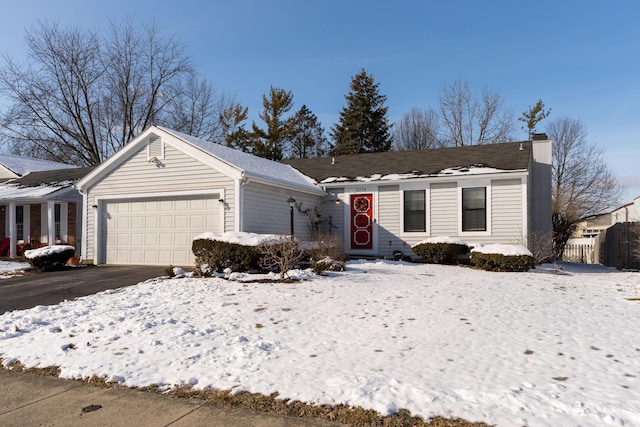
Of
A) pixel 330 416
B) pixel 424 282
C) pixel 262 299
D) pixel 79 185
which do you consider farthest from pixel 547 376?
pixel 79 185

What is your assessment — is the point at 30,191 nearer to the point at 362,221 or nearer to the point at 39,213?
the point at 39,213

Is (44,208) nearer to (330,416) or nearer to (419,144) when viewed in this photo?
(330,416)

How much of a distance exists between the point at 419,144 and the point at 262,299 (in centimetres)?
3247

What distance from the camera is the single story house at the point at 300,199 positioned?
1291cm

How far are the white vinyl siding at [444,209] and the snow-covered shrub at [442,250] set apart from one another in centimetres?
126

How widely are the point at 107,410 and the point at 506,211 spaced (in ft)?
44.2

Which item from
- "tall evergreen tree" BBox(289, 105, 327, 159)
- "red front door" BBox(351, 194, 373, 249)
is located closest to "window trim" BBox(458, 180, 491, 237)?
"red front door" BBox(351, 194, 373, 249)

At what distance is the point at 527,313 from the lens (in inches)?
261

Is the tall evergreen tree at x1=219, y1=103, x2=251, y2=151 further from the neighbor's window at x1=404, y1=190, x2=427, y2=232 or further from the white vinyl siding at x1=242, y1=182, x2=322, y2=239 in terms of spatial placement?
the neighbor's window at x1=404, y1=190, x2=427, y2=232

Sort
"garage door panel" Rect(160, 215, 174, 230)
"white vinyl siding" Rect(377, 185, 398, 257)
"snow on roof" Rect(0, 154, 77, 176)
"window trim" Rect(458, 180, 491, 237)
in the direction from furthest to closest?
"snow on roof" Rect(0, 154, 77, 176) < "white vinyl siding" Rect(377, 185, 398, 257) < "window trim" Rect(458, 180, 491, 237) < "garage door panel" Rect(160, 215, 174, 230)

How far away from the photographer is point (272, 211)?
1370cm

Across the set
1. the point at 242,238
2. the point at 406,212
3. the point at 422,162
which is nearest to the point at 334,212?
the point at 406,212

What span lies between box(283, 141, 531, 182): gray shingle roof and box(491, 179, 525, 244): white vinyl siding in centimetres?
65

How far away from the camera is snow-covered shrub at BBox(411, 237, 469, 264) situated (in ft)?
44.3
